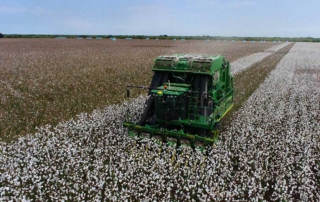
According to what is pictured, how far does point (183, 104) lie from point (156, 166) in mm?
2672

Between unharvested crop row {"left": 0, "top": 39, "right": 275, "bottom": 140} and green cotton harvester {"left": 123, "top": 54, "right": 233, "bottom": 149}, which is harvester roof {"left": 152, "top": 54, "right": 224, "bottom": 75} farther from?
unharvested crop row {"left": 0, "top": 39, "right": 275, "bottom": 140}

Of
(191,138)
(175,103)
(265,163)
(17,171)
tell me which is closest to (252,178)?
(265,163)

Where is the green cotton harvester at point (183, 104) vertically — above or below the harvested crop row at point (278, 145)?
above

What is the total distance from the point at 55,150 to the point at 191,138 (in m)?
4.41

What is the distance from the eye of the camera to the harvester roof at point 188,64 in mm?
10961

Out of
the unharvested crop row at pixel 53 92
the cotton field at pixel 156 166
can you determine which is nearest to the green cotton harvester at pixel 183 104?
the cotton field at pixel 156 166

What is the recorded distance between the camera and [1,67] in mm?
28688

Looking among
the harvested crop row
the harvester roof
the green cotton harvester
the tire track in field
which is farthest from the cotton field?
the harvester roof

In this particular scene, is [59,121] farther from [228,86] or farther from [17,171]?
[228,86]

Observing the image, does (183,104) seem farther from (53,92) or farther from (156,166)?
(53,92)

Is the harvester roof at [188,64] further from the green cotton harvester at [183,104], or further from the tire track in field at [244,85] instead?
the tire track in field at [244,85]

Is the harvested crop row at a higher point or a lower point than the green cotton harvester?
lower

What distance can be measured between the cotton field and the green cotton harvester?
0.48 m

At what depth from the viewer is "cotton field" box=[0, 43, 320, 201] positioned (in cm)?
751
